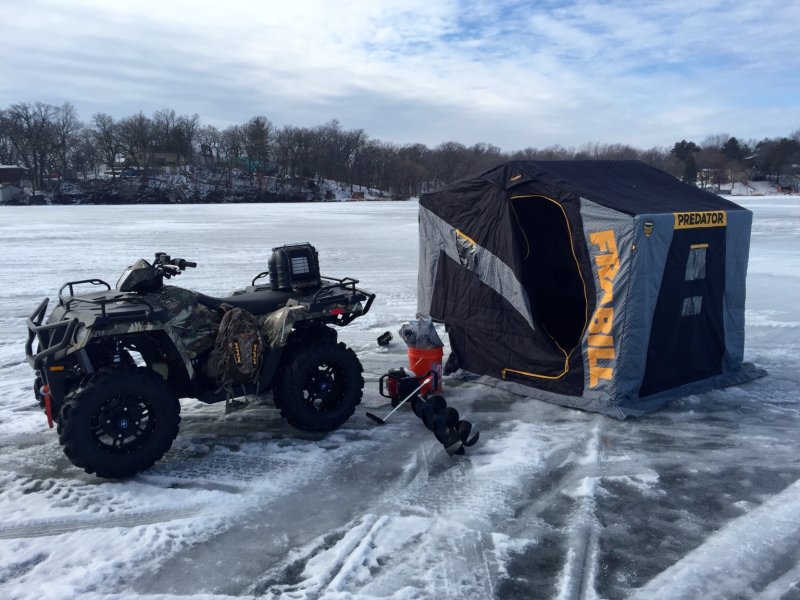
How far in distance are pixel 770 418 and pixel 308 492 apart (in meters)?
4.21

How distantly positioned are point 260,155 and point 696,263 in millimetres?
86508

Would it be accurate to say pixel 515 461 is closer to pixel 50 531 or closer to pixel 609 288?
pixel 609 288

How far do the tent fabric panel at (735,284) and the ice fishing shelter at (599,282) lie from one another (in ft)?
0.05

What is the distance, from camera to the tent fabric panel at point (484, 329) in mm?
6645

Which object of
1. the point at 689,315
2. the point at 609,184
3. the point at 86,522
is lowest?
the point at 86,522

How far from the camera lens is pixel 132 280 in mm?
4895

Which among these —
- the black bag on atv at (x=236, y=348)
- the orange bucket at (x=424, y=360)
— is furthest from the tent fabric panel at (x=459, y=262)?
the black bag on atv at (x=236, y=348)

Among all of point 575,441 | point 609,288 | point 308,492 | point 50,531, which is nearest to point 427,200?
point 609,288

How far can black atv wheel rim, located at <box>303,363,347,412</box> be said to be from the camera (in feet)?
18.3

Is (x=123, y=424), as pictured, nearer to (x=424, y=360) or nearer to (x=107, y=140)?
(x=424, y=360)

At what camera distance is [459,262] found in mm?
7367

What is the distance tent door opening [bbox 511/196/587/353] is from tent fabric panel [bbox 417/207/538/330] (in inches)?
39.4

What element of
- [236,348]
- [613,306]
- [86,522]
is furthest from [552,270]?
[86,522]

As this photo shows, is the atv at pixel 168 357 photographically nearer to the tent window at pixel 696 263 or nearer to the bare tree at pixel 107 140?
the tent window at pixel 696 263
